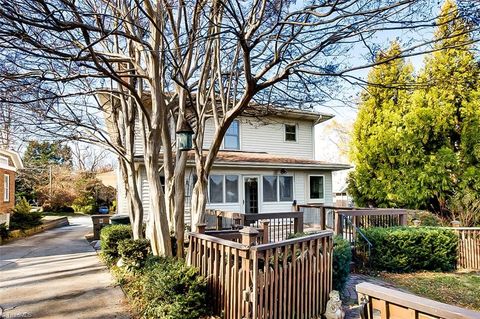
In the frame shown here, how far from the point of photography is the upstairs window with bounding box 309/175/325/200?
14.6m

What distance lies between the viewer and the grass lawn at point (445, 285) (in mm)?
6020

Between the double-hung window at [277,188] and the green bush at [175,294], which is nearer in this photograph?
the green bush at [175,294]

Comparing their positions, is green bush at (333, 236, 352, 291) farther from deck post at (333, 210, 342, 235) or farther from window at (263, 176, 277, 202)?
window at (263, 176, 277, 202)

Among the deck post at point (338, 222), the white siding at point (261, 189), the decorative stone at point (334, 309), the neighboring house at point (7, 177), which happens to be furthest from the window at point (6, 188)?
the decorative stone at point (334, 309)

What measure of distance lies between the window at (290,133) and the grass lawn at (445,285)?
845 cm

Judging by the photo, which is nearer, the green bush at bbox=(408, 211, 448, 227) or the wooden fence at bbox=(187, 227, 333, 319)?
the wooden fence at bbox=(187, 227, 333, 319)

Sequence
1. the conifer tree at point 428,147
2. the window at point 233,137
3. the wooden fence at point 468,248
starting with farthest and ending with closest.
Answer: the window at point 233,137 → the conifer tree at point 428,147 → the wooden fence at point 468,248

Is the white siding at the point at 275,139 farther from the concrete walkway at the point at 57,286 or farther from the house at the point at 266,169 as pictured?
the concrete walkway at the point at 57,286

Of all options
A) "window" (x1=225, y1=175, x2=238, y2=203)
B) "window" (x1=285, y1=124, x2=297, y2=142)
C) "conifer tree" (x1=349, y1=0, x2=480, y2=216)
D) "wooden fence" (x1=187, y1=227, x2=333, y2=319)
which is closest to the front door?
"window" (x1=225, y1=175, x2=238, y2=203)

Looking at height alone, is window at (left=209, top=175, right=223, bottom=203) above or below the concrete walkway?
above

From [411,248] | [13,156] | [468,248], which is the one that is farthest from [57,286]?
[13,156]

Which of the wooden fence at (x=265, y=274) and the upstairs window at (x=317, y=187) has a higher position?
the upstairs window at (x=317, y=187)

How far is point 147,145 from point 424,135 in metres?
11.2

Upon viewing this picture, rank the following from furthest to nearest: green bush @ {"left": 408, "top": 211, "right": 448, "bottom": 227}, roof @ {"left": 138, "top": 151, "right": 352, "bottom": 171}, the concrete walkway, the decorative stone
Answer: roof @ {"left": 138, "top": 151, "right": 352, "bottom": 171}, green bush @ {"left": 408, "top": 211, "right": 448, "bottom": 227}, the concrete walkway, the decorative stone
